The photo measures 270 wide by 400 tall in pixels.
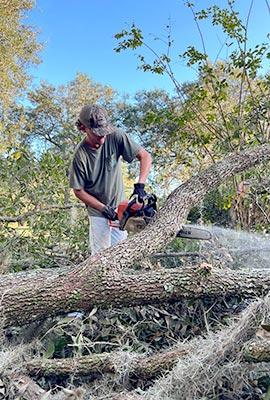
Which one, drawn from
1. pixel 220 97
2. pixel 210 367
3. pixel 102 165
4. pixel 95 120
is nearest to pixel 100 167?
pixel 102 165

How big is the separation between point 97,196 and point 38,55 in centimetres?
855

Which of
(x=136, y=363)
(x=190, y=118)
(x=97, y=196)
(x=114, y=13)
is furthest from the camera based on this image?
(x=114, y=13)

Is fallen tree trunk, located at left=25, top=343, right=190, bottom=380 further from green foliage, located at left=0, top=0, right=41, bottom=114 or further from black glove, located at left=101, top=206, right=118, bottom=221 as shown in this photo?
green foliage, located at left=0, top=0, right=41, bottom=114

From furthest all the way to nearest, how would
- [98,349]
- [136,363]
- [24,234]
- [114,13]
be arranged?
[114,13] < [24,234] < [98,349] < [136,363]

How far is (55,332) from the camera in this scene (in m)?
1.73

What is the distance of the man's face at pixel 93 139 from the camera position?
2.19 m

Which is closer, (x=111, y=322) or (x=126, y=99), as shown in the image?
(x=111, y=322)

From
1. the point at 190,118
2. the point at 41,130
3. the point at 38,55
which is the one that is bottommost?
the point at 190,118

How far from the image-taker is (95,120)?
6.98 ft

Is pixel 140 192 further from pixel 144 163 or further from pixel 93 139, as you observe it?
pixel 93 139

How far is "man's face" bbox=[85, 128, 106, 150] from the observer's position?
2.19 meters

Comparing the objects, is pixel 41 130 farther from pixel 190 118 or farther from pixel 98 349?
pixel 98 349

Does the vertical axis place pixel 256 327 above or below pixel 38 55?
below

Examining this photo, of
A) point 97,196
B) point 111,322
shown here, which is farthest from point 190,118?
point 111,322
